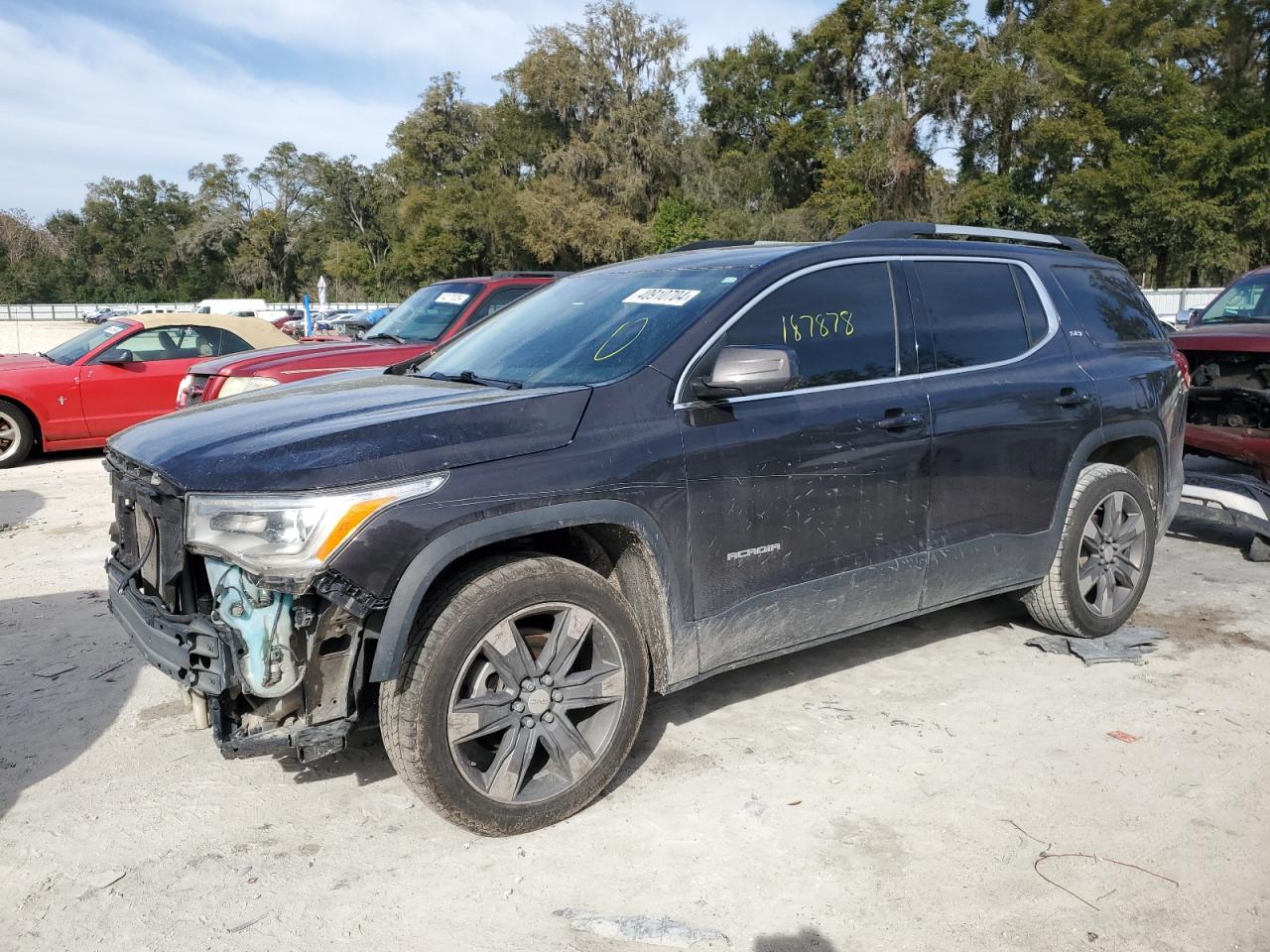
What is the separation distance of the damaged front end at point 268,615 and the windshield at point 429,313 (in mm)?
6187

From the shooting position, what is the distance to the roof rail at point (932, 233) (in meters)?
4.50

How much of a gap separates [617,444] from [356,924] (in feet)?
5.35

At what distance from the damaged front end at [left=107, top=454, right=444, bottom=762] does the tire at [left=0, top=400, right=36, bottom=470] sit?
8.84m

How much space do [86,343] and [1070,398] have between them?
34.0 ft

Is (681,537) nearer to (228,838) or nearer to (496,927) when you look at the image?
(496,927)

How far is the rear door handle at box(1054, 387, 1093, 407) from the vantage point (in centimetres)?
465

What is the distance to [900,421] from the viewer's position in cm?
404

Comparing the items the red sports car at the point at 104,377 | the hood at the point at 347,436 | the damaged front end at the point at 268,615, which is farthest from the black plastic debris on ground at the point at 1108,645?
the red sports car at the point at 104,377

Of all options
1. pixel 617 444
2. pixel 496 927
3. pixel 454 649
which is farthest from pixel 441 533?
pixel 496 927

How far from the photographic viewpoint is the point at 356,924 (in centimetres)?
285

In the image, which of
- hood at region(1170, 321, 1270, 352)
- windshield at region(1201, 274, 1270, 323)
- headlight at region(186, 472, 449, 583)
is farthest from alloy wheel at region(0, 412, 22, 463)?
windshield at region(1201, 274, 1270, 323)

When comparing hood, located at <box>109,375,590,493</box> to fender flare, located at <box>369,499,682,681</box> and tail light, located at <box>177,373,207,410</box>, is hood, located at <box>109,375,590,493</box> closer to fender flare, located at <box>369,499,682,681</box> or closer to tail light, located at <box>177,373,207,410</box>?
fender flare, located at <box>369,499,682,681</box>

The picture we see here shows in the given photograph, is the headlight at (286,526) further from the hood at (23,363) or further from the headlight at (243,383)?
the hood at (23,363)

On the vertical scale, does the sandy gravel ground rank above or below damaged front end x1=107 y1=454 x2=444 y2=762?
below
